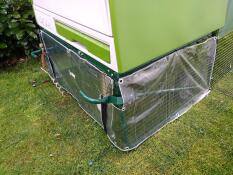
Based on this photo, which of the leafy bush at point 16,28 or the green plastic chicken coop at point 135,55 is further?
the leafy bush at point 16,28

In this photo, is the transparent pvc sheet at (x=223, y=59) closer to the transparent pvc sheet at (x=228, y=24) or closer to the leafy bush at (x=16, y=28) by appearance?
the transparent pvc sheet at (x=228, y=24)

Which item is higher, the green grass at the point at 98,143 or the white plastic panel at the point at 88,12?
the white plastic panel at the point at 88,12

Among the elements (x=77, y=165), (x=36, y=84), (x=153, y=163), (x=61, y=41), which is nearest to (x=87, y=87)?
(x=61, y=41)

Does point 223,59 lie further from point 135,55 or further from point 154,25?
point 135,55

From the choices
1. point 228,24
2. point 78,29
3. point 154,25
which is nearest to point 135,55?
point 154,25

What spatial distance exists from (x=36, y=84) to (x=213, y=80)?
2.06m

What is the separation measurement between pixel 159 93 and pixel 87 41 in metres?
0.73

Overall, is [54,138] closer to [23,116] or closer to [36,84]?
[23,116]

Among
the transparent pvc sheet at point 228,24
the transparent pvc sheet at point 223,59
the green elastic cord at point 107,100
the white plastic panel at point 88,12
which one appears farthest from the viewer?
the transparent pvc sheet at point 223,59

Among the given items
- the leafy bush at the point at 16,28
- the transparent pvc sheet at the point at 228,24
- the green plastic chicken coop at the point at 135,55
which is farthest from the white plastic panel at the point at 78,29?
the transparent pvc sheet at the point at 228,24

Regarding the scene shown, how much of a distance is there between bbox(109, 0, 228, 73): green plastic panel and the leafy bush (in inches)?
87.7

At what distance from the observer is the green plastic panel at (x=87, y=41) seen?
1667 millimetres

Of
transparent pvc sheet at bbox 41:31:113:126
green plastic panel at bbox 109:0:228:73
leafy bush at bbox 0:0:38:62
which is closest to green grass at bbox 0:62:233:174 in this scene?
transparent pvc sheet at bbox 41:31:113:126

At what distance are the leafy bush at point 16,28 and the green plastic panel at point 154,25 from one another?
2227mm
